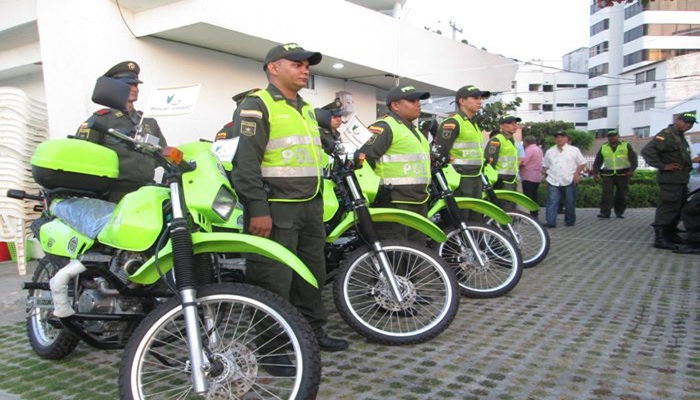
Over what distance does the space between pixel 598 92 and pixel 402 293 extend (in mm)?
63128

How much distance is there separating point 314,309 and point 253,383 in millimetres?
1019

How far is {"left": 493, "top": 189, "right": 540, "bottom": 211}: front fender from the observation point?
5.92 meters

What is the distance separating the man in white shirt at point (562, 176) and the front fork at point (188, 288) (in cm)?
840

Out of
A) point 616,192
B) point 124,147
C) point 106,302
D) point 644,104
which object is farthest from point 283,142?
point 644,104

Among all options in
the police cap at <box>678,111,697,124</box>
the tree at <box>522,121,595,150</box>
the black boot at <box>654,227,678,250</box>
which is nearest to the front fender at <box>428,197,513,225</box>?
the black boot at <box>654,227,678,250</box>

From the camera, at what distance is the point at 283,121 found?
120 inches

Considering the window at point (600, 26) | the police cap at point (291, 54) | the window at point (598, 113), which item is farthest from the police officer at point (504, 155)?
the window at point (600, 26)

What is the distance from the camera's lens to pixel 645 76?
1907 inches

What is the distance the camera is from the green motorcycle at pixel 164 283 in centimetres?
221

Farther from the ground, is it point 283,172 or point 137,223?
point 283,172

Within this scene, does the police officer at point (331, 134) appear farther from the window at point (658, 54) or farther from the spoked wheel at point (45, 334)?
the window at point (658, 54)

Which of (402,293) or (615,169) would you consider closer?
(402,293)

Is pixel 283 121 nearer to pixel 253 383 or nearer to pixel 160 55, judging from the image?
pixel 253 383

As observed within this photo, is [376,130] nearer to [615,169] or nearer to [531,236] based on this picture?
[531,236]
